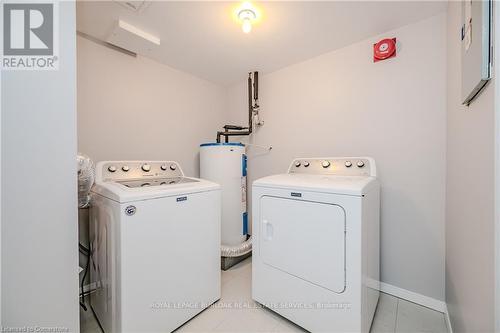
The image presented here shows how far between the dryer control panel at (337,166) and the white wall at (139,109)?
1.34m

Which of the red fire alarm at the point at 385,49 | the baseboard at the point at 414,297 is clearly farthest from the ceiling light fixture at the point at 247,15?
the baseboard at the point at 414,297

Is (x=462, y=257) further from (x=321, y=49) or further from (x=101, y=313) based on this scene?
(x=101, y=313)

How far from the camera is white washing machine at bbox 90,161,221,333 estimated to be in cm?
119

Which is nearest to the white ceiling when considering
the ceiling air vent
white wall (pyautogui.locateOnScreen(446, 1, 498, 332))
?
the ceiling air vent

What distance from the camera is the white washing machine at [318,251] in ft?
3.94

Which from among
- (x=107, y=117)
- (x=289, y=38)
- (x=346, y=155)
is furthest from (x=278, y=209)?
(x=107, y=117)

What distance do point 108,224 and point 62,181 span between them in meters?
0.37

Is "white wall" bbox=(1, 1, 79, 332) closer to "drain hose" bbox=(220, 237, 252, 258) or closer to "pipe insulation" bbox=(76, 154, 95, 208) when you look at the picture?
"pipe insulation" bbox=(76, 154, 95, 208)

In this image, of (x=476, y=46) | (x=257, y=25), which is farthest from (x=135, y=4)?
(x=476, y=46)

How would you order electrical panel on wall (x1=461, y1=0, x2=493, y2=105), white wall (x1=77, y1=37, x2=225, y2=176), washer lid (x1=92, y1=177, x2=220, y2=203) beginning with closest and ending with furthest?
electrical panel on wall (x1=461, y1=0, x2=493, y2=105)
washer lid (x1=92, y1=177, x2=220, y2=203)
white wall (x1=77, y1=37, x2=225, y2=176)

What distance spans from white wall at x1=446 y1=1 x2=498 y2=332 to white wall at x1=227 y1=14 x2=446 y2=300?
11cm

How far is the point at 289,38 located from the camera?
187 centimetres

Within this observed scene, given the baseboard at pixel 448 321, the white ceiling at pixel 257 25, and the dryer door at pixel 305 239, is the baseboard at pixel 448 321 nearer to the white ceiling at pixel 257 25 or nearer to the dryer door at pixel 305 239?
the dryer door at pixel 305 239

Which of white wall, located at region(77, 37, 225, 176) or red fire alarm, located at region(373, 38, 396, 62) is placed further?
white wall, located at region(77, 37, 225, 176)
